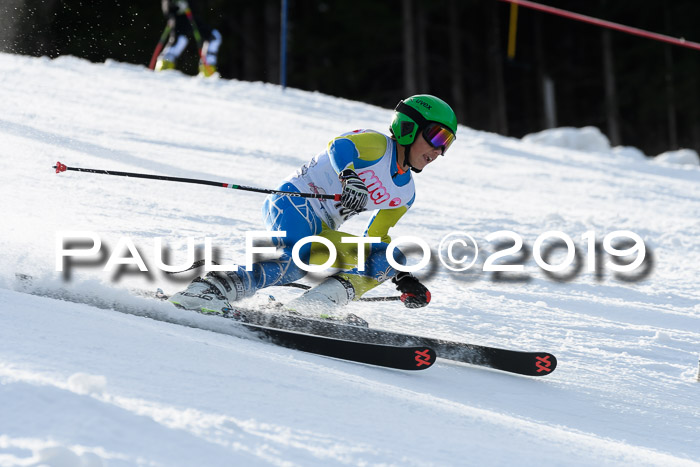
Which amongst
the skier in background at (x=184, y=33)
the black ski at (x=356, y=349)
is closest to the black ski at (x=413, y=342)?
the black ski at (x=356, y=349)

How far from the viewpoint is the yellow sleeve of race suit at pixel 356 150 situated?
361 centimetres

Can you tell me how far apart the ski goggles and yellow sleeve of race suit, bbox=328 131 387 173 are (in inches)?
7.7

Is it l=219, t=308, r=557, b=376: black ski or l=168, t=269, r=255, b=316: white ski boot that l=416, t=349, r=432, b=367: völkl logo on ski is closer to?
l=219, t=308, r=557, b=376: black ski

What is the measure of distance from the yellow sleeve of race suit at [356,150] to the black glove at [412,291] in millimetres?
523

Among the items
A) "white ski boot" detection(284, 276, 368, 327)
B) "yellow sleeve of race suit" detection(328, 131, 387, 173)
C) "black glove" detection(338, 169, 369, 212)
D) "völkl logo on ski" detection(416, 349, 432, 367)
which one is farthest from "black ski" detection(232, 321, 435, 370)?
"yellow sleeve of race suit" detection(328, 131, 387, 173)

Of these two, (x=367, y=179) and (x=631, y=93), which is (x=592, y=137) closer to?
(x=367, y=179)

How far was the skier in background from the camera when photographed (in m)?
12.3

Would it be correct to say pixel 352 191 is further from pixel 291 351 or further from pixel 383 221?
pixel 291 351

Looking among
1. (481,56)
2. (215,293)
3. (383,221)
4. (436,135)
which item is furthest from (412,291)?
(481,56)

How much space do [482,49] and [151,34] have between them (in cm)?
1183

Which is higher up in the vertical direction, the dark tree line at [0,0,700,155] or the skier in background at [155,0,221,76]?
the dark tree line at [0,0,700,155]

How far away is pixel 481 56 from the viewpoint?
93.3ft

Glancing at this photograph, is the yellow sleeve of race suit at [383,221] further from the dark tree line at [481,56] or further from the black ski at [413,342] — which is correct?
the dark tree line at [481,56]

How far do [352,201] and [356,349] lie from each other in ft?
2.17
